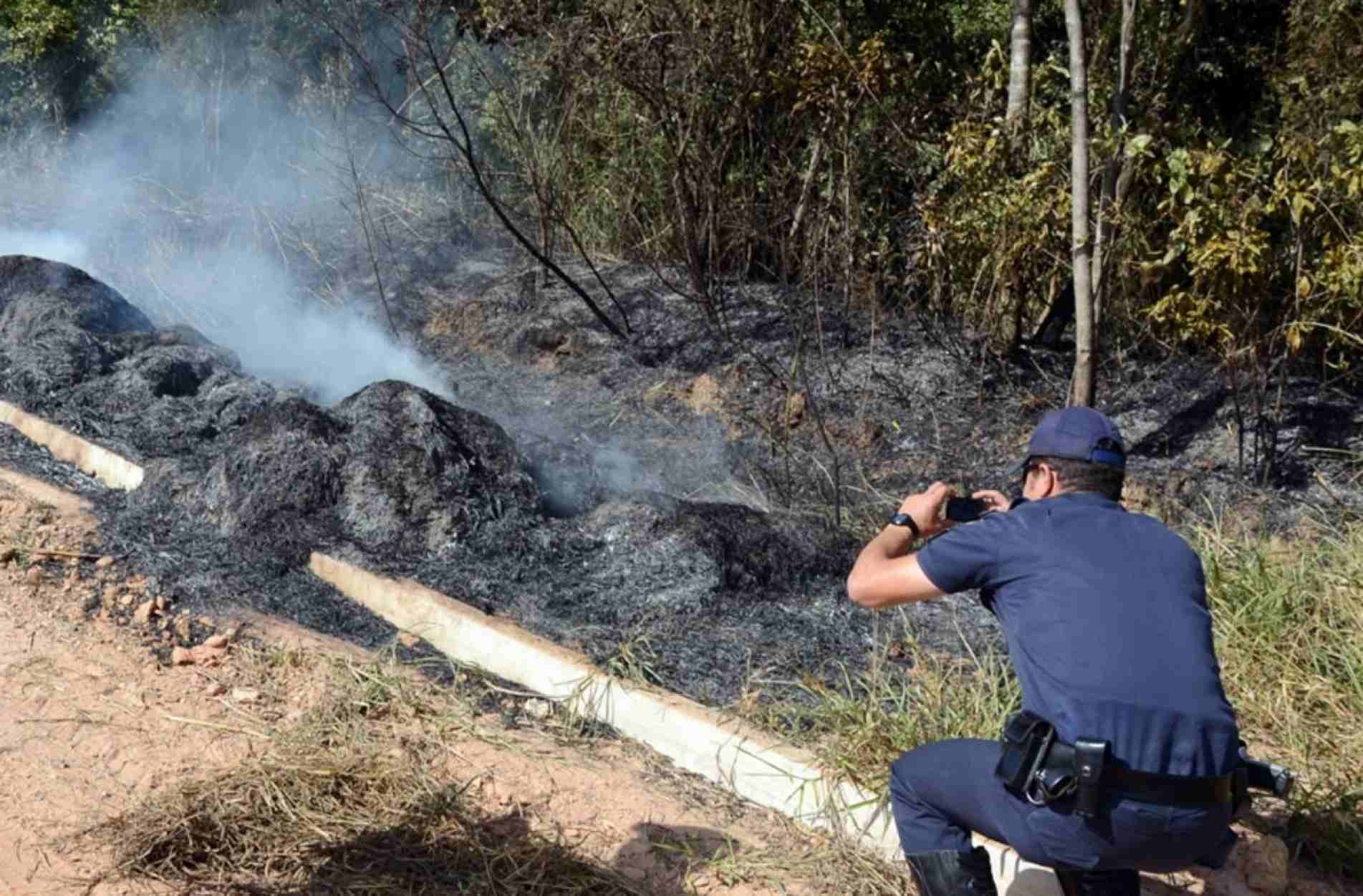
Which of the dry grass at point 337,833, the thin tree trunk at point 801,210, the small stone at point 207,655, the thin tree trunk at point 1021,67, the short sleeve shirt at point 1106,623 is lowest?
the dry grass at point 337,833

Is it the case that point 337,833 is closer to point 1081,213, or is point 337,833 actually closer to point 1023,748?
point 1023,748

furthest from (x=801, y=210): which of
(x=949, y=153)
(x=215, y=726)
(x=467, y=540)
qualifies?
(x=215, y=726)

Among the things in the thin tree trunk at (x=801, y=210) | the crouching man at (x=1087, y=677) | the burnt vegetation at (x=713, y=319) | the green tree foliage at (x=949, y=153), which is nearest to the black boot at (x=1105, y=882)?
the crouching man at (x=1087, y=677)

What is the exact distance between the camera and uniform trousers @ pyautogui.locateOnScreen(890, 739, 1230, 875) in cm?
308

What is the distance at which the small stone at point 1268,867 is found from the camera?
4.09 m

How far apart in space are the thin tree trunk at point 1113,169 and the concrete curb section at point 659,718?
333 cm

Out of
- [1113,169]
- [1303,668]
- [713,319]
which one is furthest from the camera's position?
[713,319]

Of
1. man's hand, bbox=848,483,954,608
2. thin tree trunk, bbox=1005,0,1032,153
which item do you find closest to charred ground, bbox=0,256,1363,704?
thin tree trunk, bbox=1005,0,1032,153

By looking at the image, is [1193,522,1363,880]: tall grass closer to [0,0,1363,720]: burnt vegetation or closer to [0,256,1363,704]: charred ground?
[0,0,1363,720]: burnt vegetation

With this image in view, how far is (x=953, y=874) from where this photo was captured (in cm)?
344

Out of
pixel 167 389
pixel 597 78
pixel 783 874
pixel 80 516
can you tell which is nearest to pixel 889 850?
pixel 783 874

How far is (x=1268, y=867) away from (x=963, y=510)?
149 cm

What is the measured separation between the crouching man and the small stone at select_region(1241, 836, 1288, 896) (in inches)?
40.5

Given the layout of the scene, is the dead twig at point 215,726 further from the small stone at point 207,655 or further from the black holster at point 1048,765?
the black holster at point 1048,765
